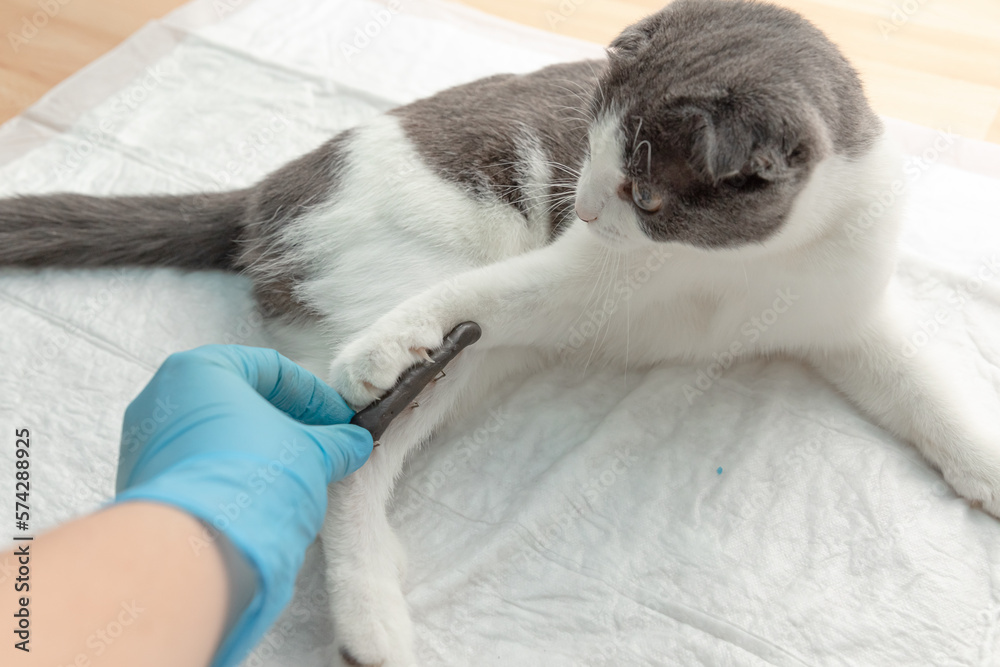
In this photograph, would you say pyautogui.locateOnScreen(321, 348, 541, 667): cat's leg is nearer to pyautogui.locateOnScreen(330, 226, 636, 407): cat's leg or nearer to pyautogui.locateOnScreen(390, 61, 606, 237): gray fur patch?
pyautogui.locateOnScreen(330, 226, 636, 407): cat's leg

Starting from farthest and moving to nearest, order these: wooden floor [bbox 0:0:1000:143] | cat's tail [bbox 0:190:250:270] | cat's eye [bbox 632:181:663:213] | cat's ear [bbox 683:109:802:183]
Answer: wooden floor [bbox 0:0:1000:143] < cat's tail [bbox 0:190:250:270] < cat's eye [bbox 632:181:663:213] < cat's ear [bbox 683:109:802:183]

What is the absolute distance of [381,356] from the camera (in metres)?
1.17

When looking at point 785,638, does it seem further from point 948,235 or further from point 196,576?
point 948,235

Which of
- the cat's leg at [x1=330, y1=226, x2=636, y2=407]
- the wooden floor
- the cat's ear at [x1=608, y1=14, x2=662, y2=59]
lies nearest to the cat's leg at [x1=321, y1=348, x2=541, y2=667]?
the cat's leg at [x1=330, y1=226, x2=636, y2=407]

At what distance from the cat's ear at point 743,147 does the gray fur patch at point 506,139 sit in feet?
1.45

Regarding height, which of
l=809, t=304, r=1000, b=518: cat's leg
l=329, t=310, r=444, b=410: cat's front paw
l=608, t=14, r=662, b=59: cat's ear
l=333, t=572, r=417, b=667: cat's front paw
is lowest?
l=333, t=572, r=417, b=667: cat's front paw

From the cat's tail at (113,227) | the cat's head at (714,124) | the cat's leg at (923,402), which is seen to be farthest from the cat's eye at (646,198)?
the cat's tail at (113,227)

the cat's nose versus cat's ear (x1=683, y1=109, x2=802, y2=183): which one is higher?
cat's ear (x1=683, y1=109, x2=802, y2=183)

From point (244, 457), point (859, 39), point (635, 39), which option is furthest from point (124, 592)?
point (859, 39)

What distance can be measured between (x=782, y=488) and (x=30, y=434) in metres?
1.38

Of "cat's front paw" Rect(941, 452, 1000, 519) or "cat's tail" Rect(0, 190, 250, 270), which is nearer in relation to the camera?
"cat's front paw" Rect(941, 452, 1000, 519)

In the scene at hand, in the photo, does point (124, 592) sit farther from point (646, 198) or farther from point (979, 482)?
point (979, 482)

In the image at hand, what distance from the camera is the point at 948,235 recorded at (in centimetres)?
175

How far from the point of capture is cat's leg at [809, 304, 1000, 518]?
50.7 inches
